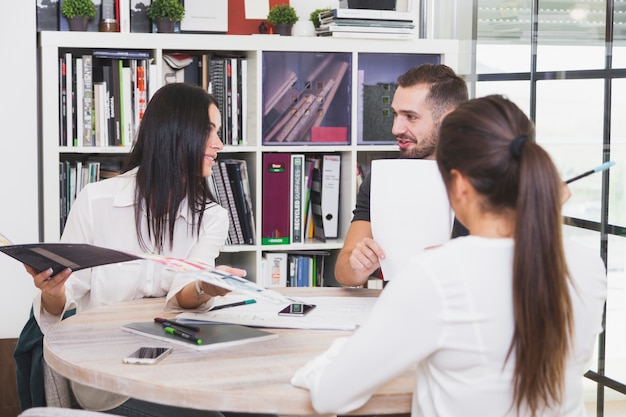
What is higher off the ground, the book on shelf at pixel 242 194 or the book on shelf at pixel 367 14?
the book on shelf at pixel 367 14

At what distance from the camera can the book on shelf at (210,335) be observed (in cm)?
169

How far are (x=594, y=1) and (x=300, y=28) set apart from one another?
1.16 meters

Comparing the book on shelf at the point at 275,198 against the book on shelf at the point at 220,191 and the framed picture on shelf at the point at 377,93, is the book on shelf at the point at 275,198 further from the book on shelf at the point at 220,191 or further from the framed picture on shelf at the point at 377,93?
the framed picture on shelf at the point at 377,93

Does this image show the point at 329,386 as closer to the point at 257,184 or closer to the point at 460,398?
the point at 460,398

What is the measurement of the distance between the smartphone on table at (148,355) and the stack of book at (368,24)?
201cm

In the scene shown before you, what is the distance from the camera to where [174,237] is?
7.50ft

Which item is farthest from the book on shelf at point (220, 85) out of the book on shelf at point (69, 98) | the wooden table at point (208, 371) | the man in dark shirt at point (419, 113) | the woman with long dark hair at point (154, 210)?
the wooden table at point (208, 371)

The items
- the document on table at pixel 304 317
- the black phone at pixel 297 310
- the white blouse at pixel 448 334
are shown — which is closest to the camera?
the white blouse at pixel 448 334

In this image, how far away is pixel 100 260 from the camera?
1.78m

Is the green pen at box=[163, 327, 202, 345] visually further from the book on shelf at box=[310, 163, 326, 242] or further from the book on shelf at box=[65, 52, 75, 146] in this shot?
the book on shelf at box=[310, 163, 326, 242]

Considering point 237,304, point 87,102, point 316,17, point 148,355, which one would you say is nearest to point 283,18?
point 316,17

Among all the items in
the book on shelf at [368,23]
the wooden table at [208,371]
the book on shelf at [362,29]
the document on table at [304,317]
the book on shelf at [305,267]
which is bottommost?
the book on shelf at [305,267]

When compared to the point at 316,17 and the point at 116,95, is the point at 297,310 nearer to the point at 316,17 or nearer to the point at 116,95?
the point at 116,95

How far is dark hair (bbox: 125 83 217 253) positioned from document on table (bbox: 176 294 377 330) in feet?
0.90
